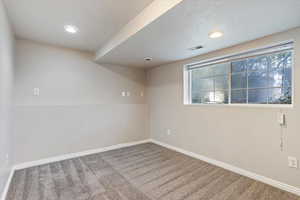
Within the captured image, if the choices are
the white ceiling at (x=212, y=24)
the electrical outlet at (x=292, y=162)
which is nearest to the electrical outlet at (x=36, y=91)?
the white ceiling at (x=212, y=24)

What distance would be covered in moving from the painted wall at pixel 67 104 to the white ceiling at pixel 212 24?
1160mm

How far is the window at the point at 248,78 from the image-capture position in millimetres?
2084

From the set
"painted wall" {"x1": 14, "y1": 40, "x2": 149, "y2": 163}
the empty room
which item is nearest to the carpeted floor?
the empty room

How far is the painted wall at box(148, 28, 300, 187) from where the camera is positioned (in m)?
1.93

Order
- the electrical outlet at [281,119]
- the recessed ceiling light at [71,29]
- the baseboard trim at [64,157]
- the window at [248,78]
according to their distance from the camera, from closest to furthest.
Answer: the electrical outlet at [281,119] → the window at [248,78] → the recessed ceiling light at [71,29] → the baseboard trim at [64,157]

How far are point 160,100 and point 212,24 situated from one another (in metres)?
2.41

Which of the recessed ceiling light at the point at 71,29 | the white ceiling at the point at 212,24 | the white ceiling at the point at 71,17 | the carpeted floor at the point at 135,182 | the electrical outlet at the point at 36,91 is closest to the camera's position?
the white ceiling at the point at 212,24

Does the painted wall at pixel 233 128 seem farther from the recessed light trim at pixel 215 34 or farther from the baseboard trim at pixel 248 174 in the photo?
the recessed light trim at pixel 215 34

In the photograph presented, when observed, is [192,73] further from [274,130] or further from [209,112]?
[274,130]

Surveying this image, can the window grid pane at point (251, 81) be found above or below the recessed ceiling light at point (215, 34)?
below

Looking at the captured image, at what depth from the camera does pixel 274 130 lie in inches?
80.7

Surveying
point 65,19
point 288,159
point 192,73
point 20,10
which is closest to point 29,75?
point 20,10

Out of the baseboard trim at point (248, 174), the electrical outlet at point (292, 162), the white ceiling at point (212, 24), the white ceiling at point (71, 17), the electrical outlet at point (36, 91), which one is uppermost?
the white ceiling at point (71, 17)

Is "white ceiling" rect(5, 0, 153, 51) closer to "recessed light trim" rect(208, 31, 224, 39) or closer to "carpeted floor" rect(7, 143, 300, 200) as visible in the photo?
"recessed light trim" rect(208, 31, 224, 39)
